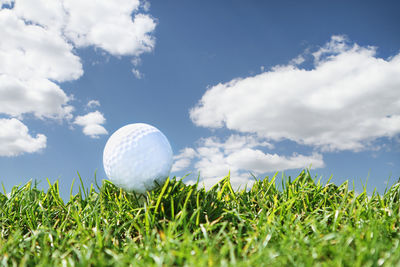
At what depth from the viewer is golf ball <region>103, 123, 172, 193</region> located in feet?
10.4

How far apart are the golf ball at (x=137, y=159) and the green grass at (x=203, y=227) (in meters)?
0.16

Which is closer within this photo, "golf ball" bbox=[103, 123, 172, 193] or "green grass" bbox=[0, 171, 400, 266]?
"green grass" bbox=[0, 171, 400, 266]

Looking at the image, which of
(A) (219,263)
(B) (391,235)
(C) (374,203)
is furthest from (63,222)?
(C) (374,203)

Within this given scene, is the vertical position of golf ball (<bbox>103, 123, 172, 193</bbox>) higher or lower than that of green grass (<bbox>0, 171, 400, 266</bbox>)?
higher

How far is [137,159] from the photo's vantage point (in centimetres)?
320

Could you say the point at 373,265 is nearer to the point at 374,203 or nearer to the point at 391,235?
the point at 391,235

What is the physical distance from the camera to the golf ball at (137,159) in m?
3.17

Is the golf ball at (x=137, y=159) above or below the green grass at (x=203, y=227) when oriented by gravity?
above

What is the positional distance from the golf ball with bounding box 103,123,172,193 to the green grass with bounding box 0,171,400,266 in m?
0.16

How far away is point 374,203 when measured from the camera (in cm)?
336

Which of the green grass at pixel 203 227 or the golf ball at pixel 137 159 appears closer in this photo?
the green grass at pixel 203 227

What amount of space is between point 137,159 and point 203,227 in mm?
1099

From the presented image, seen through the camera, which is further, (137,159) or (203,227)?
(137,159)

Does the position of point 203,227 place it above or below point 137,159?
below
